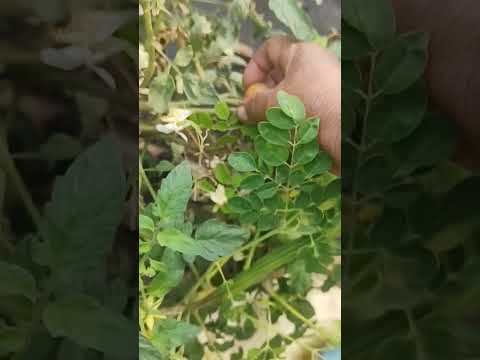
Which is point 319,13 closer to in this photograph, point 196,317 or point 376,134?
point 376,134

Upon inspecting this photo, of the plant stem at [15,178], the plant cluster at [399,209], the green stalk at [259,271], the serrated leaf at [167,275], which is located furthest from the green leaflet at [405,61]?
the plant stem at [15,178]

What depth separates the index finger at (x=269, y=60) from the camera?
0.81 metres

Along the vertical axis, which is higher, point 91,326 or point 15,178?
point 15,178

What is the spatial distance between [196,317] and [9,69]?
0.36 meters

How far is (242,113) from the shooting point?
81 cm

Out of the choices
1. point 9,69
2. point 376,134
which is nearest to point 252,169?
point 376,134

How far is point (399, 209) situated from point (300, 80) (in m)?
0.21

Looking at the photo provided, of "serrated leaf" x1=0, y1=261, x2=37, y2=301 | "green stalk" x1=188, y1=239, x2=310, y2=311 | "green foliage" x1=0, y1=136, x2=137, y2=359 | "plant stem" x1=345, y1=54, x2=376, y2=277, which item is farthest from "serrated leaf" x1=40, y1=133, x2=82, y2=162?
"plant stem" x1=345, y1=54, x2=376, y2=277

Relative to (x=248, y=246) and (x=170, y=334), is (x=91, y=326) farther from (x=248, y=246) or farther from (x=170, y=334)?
(x=248, y=246)

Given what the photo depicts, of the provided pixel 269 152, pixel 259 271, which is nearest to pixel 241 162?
pixel 269 152

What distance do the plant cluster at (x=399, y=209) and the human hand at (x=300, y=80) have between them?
0.03 m

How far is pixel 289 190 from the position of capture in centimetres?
82

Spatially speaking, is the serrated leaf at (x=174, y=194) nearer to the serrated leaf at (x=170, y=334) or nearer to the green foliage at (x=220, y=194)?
the green foliage at (x=220, y=194)

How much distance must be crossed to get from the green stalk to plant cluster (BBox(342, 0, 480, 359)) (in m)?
0.07
